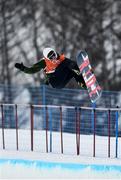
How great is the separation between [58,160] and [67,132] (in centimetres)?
316

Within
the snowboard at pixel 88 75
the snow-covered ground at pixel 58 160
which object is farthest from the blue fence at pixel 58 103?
the snowboard at pixel 88 75

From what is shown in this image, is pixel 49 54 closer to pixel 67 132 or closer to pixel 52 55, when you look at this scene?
pixel 52 55

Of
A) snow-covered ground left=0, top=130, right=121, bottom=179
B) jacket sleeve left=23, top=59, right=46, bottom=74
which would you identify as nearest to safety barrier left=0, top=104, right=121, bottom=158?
snow-covered ground left=0, top=130, right=121, bottom=179

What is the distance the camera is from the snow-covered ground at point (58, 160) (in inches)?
296

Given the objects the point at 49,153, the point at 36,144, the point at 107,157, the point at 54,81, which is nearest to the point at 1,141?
the point at 36,144

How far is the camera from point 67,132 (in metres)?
11.5

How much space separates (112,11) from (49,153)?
15.7 feet

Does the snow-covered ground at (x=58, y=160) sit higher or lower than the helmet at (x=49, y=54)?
lower

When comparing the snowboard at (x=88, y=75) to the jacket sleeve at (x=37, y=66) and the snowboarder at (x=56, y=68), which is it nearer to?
the snowboarder at (x=56, y=68)

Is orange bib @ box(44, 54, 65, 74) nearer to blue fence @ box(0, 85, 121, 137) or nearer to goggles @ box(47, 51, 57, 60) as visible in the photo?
goggles @ box(47, 51, 57, 60)

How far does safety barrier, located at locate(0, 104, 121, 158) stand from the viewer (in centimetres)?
898

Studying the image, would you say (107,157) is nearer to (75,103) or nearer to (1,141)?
(1,141)

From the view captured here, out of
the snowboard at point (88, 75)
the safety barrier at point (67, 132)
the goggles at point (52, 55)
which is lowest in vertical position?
the safety barrier at point (67, 132)

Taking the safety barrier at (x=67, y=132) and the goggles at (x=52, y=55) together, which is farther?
the safety barrier at (x=67, y=132)
